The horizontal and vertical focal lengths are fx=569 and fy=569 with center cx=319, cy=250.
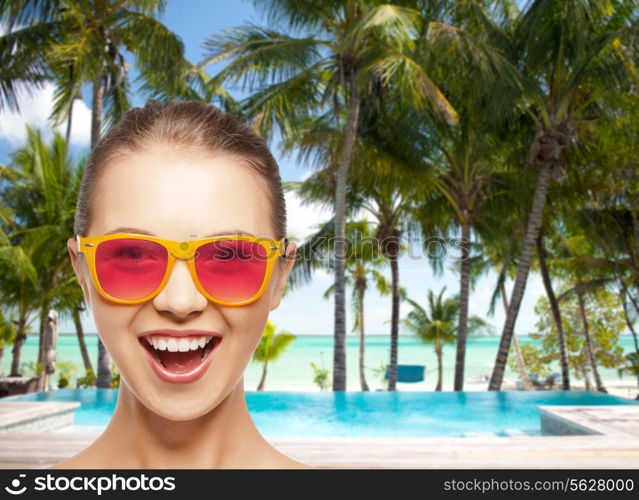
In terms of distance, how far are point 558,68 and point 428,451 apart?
29.1 ft

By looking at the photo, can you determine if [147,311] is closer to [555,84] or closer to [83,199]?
Answer: [83,199]

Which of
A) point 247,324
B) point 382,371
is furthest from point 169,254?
point 382,371

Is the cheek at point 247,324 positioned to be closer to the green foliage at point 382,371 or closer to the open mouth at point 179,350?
the open mouth at point 179,350

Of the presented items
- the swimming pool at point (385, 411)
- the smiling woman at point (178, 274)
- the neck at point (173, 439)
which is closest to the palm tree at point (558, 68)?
the swimming pool at point (385, 411)

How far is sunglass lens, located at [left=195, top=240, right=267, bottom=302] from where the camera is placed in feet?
3.92

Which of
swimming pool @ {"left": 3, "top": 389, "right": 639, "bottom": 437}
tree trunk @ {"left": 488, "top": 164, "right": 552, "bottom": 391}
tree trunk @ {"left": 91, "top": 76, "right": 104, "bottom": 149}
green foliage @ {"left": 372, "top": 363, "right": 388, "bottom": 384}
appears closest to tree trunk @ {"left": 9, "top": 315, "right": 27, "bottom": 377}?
A: swimming pool @ {"left": 3, "top": 389, "right": 639, "bottom": 437}

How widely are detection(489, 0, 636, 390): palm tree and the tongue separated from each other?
9977 millimetres

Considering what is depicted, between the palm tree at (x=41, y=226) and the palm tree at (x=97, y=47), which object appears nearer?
the palm tree at (x=97, y=47)

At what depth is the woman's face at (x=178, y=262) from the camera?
117 cm

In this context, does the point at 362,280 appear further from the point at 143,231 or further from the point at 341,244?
the point at 143,231

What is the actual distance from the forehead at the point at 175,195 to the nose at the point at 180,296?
76 mm

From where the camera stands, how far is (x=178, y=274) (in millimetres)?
1185

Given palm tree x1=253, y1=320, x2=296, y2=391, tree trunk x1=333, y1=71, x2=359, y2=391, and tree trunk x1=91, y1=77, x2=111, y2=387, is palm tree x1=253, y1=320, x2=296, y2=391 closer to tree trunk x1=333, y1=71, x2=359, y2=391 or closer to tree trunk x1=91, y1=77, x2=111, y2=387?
tree trunk x1=333, y1=71, x2=359, y2=391
